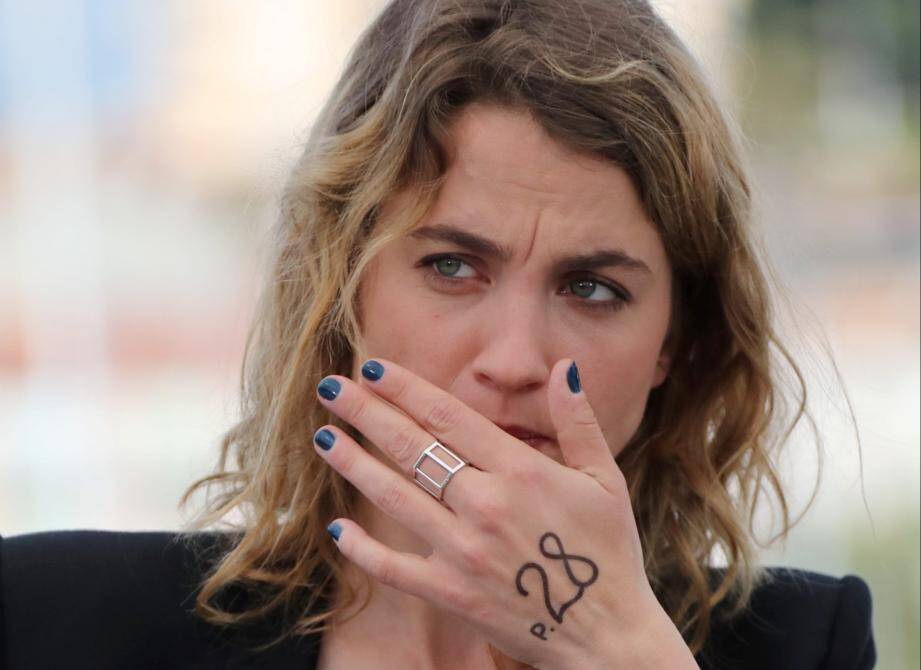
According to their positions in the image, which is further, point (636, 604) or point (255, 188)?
point (255, 188)

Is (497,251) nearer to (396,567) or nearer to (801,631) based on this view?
(396,567)

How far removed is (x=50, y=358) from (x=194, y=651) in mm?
4543

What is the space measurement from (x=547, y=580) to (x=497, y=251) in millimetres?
506

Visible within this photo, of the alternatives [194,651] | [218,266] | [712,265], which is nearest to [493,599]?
[194,651]

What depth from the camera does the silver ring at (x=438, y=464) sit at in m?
1.70

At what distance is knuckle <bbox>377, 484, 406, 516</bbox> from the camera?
5.54 feet

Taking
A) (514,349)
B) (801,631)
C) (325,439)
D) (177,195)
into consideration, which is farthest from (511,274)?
(177,195)

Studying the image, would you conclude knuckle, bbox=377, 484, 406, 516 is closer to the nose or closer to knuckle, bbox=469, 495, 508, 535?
knuckle, bbox=469, 495, 508, 535

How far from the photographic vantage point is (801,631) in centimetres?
A: 233

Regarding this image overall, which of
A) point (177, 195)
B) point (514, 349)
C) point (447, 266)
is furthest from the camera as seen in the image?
point (177, 195)

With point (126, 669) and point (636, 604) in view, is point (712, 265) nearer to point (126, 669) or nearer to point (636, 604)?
point (636, 604)

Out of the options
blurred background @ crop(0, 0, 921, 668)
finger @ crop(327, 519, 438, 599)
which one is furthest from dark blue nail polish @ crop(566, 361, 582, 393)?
blurred background @ crop(0, 0, 921, 668)

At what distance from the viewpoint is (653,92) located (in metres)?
2.04

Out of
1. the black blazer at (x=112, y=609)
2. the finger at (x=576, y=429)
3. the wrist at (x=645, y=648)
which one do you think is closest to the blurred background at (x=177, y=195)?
the black blazer at (x=112, y=609)
